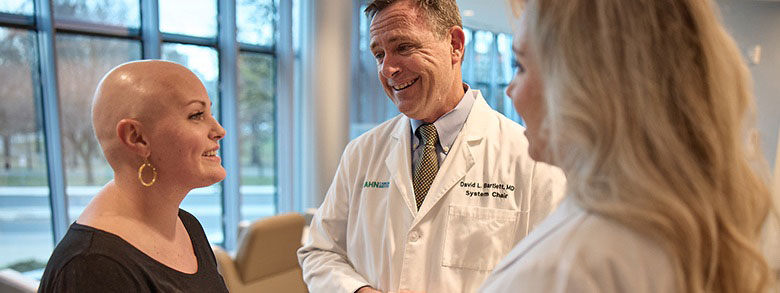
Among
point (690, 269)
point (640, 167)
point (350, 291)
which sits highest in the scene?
point (640, 167)

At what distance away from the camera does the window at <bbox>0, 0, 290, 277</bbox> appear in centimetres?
415

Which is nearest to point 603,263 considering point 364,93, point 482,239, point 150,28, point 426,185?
point 482,239

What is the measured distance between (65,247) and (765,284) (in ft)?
4.37

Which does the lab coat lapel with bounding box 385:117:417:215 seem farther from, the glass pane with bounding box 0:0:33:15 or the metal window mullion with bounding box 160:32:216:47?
the metal window mullion with bounding box 160:32:216:47

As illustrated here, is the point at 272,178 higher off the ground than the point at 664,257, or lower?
lower

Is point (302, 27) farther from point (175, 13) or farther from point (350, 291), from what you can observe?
point (350, 291)

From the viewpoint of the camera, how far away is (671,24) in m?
0.66

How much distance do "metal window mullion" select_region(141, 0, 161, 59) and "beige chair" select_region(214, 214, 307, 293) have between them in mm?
2810

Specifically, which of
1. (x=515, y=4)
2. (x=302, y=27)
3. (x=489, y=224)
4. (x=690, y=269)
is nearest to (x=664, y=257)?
(x=690, y=269)

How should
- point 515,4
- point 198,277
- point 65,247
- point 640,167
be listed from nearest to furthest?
point 640,167
point 515,4
point 65,247
point 198,277

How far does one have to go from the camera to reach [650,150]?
653 mm

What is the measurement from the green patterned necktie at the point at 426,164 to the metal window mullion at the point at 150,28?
13.6 feet

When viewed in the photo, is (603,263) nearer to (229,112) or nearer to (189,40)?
(189,40)

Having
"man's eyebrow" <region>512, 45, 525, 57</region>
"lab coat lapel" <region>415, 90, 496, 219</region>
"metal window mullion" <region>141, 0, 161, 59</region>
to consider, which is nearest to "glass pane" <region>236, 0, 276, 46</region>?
"metal window mullion" <region>141, 0, 161, 59</region>
